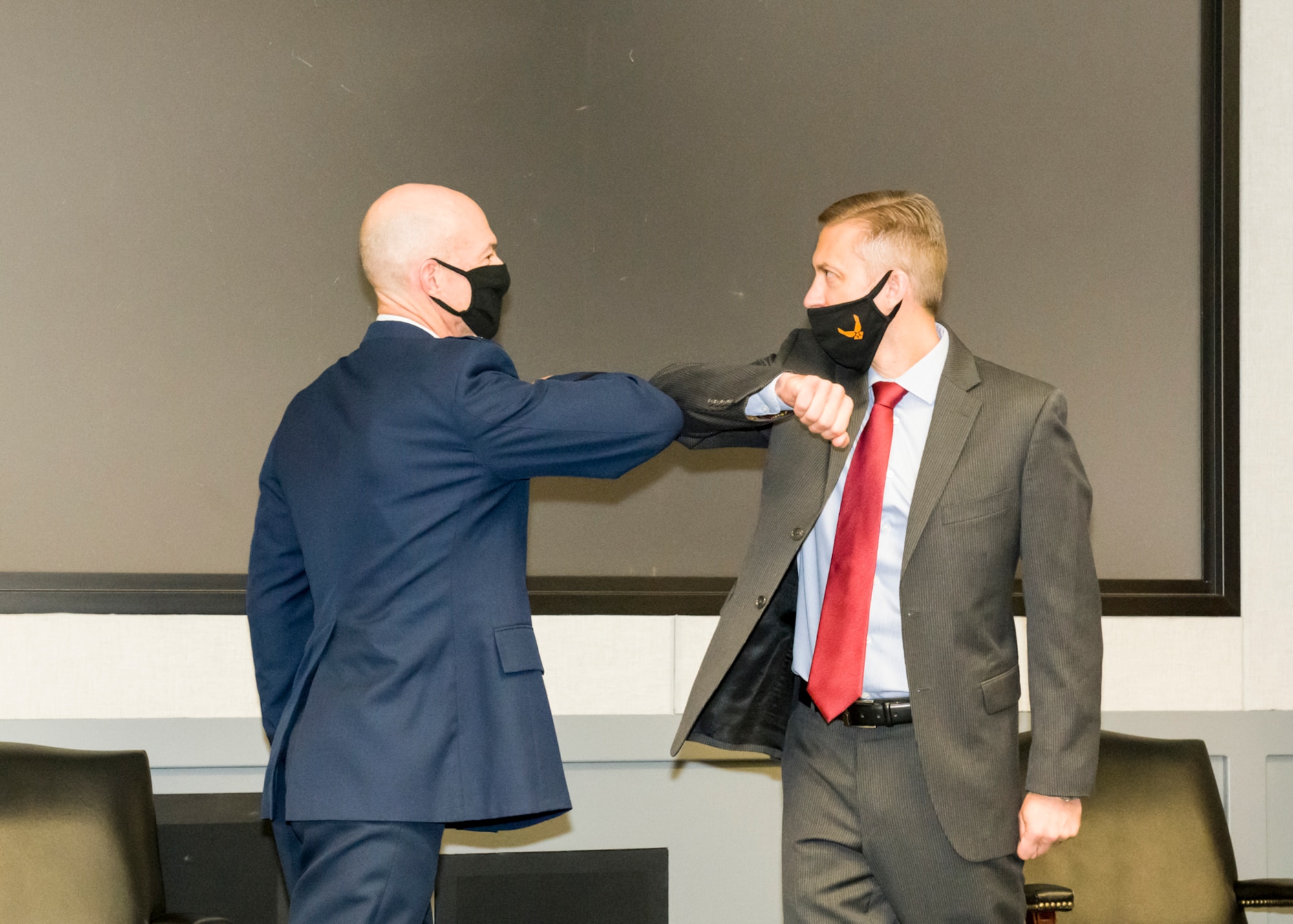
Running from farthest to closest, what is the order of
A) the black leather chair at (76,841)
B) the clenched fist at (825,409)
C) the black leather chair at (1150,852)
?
the black leather chair at (1150,852)
the black leather chair at (76,841)
the clenched fist at (825,409)

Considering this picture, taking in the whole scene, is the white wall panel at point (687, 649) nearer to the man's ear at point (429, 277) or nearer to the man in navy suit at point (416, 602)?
Result: the man in navy suit at point (416, 602)

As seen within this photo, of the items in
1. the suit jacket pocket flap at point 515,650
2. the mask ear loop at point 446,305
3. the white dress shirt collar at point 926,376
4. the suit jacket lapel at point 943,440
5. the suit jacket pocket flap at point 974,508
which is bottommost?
the suit jacket pocket flap at point 515,650

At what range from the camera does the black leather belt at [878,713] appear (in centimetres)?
195

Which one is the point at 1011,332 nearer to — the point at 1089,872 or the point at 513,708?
the point at 1089,872

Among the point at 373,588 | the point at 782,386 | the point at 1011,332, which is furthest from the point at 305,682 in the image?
the point at 1011,332

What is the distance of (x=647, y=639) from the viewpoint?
288cm

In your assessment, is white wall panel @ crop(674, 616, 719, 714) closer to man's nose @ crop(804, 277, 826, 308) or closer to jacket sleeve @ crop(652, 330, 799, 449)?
jacket sleeve @ crop(652, 330, 799, 449)

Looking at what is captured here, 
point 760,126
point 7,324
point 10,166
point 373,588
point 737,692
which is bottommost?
point 737,692

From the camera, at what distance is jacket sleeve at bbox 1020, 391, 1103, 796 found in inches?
75.5

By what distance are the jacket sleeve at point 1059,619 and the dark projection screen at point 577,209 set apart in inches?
42.3

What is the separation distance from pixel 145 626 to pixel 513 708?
1270 millimetres

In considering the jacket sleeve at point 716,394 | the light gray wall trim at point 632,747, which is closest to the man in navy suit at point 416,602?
the jacket sleeve at point 716,394

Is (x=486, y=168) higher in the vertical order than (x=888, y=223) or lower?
higher

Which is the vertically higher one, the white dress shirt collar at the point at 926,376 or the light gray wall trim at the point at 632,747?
the white dress shirt collar at the point at 926,376
